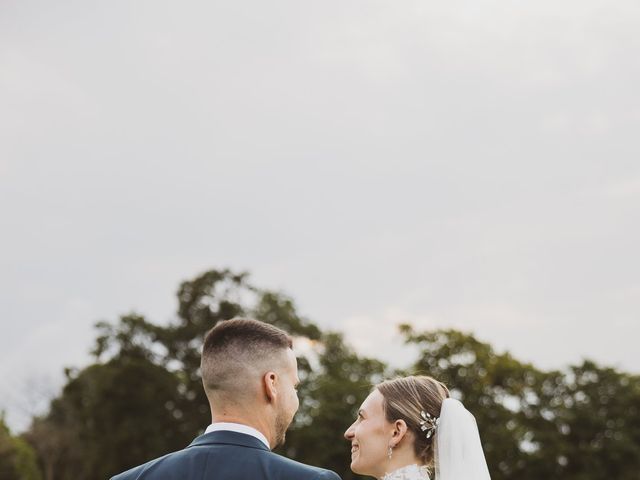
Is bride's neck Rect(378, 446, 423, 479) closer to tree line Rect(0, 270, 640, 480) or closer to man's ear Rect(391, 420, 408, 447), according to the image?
man's ear Rect(391, 420, 408, 447)

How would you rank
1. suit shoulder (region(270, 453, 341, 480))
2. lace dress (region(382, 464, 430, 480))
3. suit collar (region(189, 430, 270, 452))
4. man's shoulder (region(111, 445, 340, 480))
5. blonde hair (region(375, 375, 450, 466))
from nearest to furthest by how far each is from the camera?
1. suit shoulder (region(270, 453, 341, 480))
2. man's shoulder (region(111, 445, 340, 480))
3. suit collar (region(189, 430, 270, 452))
4. lace dress (region(382, 464, 430, 480))
5. blonde hair (region(375, 375, 450, 466))

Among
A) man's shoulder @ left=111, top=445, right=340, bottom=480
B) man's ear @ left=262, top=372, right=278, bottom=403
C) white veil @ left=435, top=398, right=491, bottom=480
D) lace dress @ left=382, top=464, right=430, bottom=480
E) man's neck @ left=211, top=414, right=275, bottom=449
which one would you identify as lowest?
man's shoulder @ left=111, top=445, right=340, bottom=480

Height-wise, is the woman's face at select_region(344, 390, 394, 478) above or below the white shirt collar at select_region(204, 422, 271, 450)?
above

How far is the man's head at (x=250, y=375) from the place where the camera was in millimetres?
4152

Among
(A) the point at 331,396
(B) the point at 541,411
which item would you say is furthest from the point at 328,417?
(B) the point at 541,411

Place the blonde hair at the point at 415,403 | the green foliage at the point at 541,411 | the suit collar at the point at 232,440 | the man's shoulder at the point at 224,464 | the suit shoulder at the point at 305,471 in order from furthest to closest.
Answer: the green foliage at the point at 541,411, the blonde hair at the point at 415,403, the suit collar at the point at 232,440, the man's shoulder at the point at 224,464, the suit shoulder at the point at 305,471

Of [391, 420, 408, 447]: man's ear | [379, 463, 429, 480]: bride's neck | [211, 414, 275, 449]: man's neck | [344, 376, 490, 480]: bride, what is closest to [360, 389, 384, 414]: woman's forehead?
[344, 376, 490, 480]: bride

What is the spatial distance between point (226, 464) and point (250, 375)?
429 millimetres

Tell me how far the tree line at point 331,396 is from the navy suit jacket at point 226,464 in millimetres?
32097

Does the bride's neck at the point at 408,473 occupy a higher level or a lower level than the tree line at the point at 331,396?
lower

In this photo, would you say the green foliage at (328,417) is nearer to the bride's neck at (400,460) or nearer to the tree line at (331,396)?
the tree line at (331,396)

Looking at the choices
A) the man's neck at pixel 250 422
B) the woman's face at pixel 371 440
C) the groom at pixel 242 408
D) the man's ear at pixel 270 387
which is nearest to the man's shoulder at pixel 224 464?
the groom at pixel 242 408

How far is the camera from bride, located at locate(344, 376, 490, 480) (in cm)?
632

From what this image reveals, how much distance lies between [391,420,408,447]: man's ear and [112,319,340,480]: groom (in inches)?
87.6
